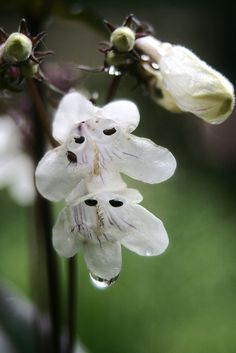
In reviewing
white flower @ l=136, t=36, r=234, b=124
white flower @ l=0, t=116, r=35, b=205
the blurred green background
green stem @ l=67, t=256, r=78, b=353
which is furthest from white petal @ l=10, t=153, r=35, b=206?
white flower @ l=136, t=36, r=234, b=124

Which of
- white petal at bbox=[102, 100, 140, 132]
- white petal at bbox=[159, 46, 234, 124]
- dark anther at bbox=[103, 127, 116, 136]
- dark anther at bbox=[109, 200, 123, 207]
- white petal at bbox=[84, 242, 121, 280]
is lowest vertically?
white petal at bbox=[84, 242, 121, 280]

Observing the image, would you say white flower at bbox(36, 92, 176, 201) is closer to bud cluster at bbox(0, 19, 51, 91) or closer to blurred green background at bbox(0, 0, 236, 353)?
bud cluster at bbox(0, 19, 51, 91)

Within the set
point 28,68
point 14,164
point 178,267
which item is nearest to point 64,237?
point 28,68

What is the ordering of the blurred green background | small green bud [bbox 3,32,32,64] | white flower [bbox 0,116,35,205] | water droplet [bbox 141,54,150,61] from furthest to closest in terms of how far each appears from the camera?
1. the blurred green background
2. white flower [bbox 0,116,35,205]
3. water droplet [bbox 141,54,150,61]
4. small green bud [bbox 3,32,32,64]

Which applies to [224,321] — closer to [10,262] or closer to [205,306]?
[205,306]

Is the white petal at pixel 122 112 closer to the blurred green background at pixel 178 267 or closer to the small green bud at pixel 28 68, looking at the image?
the small green bud at pixel 28 68

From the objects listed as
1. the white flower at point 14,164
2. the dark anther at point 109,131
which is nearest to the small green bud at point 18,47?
the dark anther at point 109,131

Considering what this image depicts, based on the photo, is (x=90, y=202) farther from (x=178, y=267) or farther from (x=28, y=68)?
(x=178, y=267)

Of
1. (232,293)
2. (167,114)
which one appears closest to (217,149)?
(167,114)
